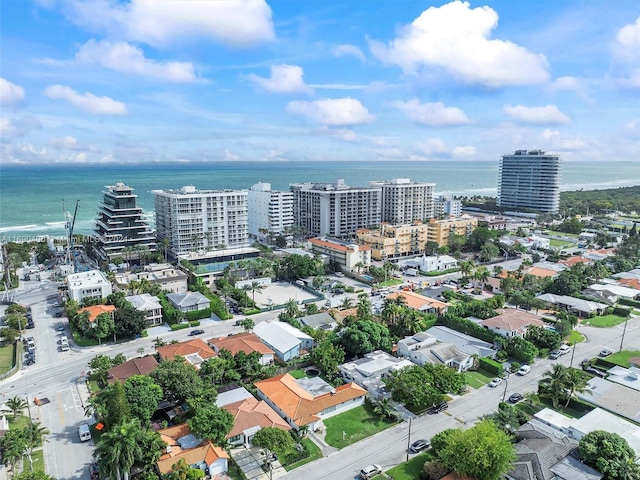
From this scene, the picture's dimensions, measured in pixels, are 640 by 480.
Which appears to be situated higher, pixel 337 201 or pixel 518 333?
pixel 337 201

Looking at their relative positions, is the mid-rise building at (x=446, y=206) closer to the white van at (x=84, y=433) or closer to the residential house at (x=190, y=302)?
the residential house at (x=190, y=302)

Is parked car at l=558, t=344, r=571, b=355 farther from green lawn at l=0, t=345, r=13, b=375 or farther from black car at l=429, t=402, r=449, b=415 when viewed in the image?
green lawn at l=0, t=345, r=13, b=375

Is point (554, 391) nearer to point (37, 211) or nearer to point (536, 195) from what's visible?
point (536, 195)

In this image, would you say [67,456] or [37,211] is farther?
[37,211]

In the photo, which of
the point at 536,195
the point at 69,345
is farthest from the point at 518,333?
the point at 536,195

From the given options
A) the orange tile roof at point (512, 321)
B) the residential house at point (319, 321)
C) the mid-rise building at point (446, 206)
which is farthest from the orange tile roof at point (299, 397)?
the mid-rise building at point (446, 206)
